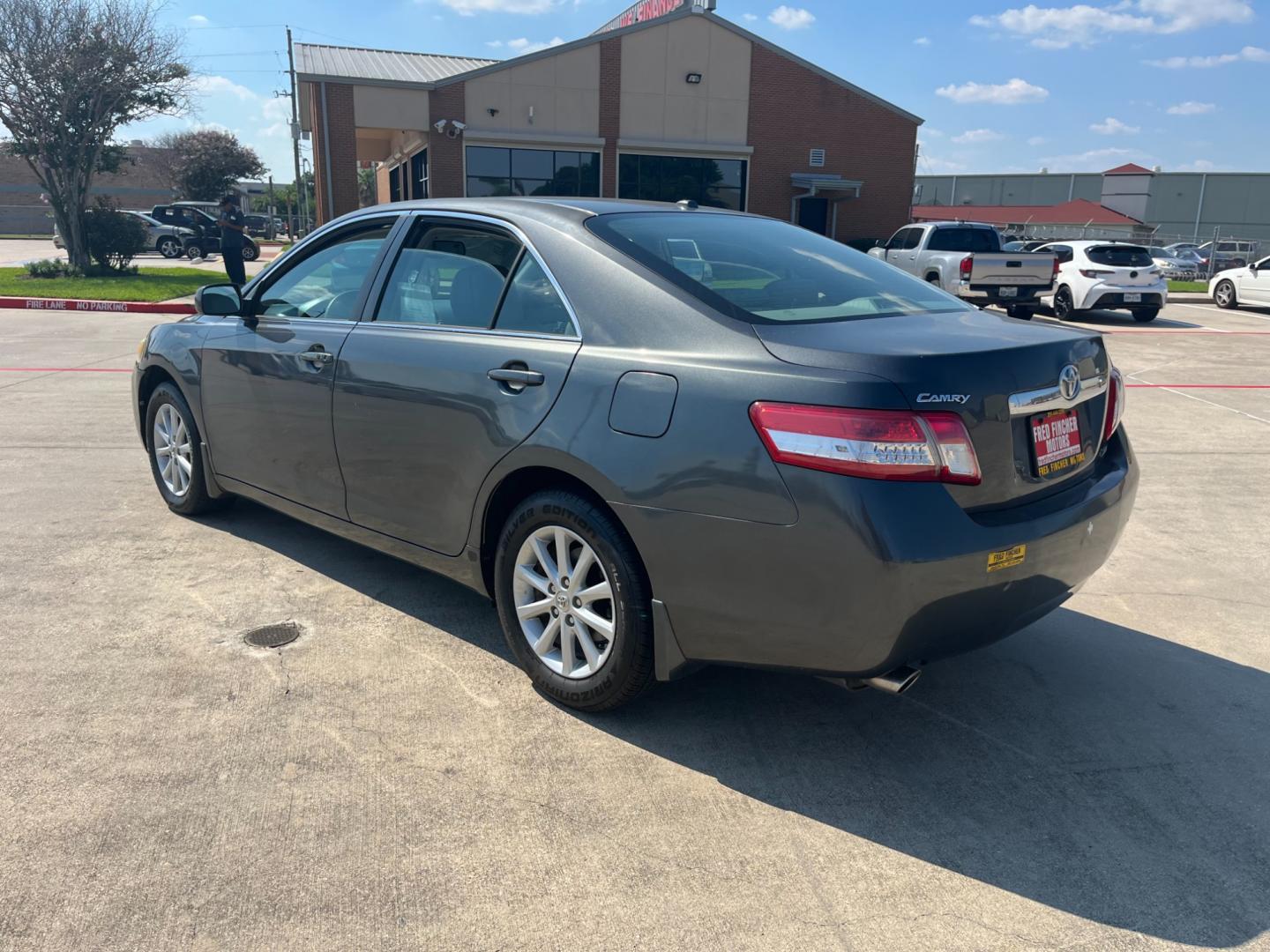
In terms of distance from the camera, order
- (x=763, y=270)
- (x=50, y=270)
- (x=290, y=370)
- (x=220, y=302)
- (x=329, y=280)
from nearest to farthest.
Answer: (x=763, y=270)
(x=290, y=370)
(x=329, y=280)
(x=220, y=302)
(x=50, y=270)

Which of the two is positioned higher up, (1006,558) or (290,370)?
(290,370)

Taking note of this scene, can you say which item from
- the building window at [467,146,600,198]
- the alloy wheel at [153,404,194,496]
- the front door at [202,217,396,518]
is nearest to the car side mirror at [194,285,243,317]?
the front door at [202,217,396,518]

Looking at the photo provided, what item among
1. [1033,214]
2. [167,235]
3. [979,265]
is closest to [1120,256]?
[979,265]

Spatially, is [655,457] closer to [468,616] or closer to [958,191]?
[468,616]

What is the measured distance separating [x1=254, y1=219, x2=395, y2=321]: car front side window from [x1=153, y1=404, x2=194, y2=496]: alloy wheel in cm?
98

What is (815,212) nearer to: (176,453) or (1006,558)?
(176,453)

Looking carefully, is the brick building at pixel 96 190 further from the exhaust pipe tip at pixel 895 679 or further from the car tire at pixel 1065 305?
the exhaust pipe tip at pixel 895 679

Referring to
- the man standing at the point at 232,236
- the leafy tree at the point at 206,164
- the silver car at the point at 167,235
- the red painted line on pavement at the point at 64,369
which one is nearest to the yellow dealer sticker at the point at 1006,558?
the red painted line on pavement at the point at 64,369

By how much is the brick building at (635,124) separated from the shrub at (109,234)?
277 inches

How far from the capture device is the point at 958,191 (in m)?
81.2

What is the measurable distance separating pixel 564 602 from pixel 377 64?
32761 mm

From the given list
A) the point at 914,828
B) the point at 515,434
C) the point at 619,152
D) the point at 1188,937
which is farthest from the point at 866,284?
the point at 619,152

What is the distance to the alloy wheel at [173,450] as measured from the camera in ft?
17.4

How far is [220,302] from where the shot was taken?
4734 mm
